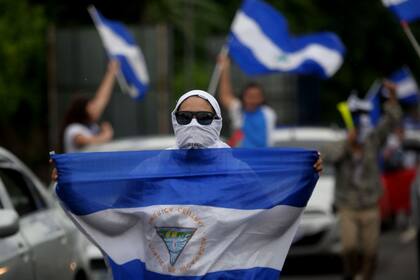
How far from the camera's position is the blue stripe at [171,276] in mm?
6410

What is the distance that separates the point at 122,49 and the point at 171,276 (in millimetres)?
10316

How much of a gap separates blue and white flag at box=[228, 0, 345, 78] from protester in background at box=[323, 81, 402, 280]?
2712mm

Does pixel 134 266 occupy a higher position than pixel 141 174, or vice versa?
pixel 141 174

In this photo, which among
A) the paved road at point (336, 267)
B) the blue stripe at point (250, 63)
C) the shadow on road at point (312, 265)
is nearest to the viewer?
the blue stripe at point (250, 63)

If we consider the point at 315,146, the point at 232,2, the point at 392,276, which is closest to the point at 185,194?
the point at 392,276

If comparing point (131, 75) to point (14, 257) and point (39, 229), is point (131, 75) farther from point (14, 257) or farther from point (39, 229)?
point (14, 257)

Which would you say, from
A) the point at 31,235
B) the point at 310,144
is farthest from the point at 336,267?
the point at 31,235

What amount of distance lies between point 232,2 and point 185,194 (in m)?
23.9

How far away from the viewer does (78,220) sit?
6.79 meters

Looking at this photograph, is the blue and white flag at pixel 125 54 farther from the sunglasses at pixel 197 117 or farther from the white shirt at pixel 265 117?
the sunglasses at pixel 197 117

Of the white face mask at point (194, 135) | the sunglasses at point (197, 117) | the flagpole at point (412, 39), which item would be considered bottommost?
the white face mask at point (194, 135)

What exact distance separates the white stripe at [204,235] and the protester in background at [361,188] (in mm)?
5673

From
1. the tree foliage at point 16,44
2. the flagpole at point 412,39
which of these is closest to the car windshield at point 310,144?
the flagpole at point 412,39

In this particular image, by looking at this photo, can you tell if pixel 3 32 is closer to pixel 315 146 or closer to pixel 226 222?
pixel 315 146
